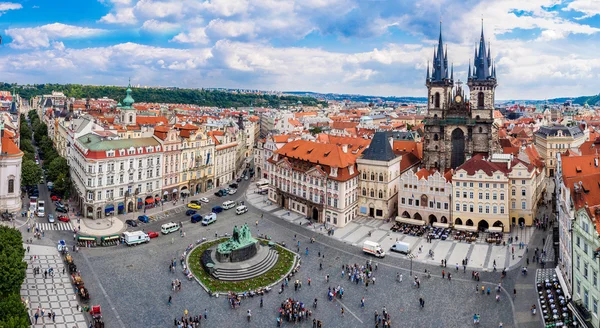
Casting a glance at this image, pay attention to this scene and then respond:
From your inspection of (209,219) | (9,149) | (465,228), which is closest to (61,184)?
(9,149)

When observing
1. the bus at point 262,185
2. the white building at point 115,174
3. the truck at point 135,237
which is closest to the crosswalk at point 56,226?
the white building at point 115,174

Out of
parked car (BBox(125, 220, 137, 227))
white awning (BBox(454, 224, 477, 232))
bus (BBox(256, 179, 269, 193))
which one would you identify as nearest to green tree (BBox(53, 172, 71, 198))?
parked car (BBox(125, 220, 137, 227))

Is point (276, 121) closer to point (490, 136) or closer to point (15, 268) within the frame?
point (490, 136)

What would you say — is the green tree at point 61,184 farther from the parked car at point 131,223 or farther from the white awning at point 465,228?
the white awning at point 465,228

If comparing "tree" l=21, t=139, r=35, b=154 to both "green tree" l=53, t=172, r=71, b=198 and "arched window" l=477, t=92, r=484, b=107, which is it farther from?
"arched window" l=477, t=92, r=484, b=107

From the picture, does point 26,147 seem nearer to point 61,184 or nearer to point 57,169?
point 57,169
